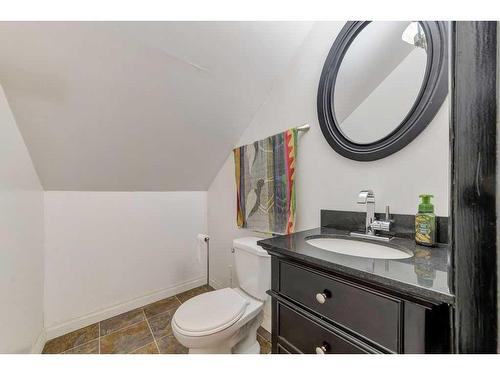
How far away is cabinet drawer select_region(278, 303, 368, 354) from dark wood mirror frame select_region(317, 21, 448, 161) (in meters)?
0.77

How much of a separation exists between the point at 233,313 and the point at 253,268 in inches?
11.3

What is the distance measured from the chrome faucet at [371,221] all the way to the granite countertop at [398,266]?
0.08 m

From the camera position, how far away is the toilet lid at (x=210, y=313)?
3.50 feet

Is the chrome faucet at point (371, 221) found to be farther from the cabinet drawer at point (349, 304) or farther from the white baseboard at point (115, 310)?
the white baseboard at point (115, 310)

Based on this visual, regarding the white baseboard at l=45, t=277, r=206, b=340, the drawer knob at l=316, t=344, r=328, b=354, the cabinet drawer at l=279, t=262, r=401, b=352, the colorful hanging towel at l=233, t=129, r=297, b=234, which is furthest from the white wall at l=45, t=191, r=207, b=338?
the drawer knob at l=316, t=344, r=328, b=354

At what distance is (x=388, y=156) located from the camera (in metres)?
0.97

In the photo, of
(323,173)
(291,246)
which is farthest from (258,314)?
(323,173)

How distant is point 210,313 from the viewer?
3.86 feet

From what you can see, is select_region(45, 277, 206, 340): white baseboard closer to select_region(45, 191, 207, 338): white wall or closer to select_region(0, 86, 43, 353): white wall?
select_region(45, 191, 207, 338): white wall

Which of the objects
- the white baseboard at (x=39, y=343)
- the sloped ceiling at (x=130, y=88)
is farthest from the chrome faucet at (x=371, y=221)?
the white baseboard at (x=39, y=343)

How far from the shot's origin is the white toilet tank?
4.33 feet

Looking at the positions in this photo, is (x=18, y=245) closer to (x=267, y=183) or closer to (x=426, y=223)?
(x=267, y=183)

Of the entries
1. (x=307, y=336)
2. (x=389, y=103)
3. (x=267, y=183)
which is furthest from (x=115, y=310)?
(x=389, y=103)
